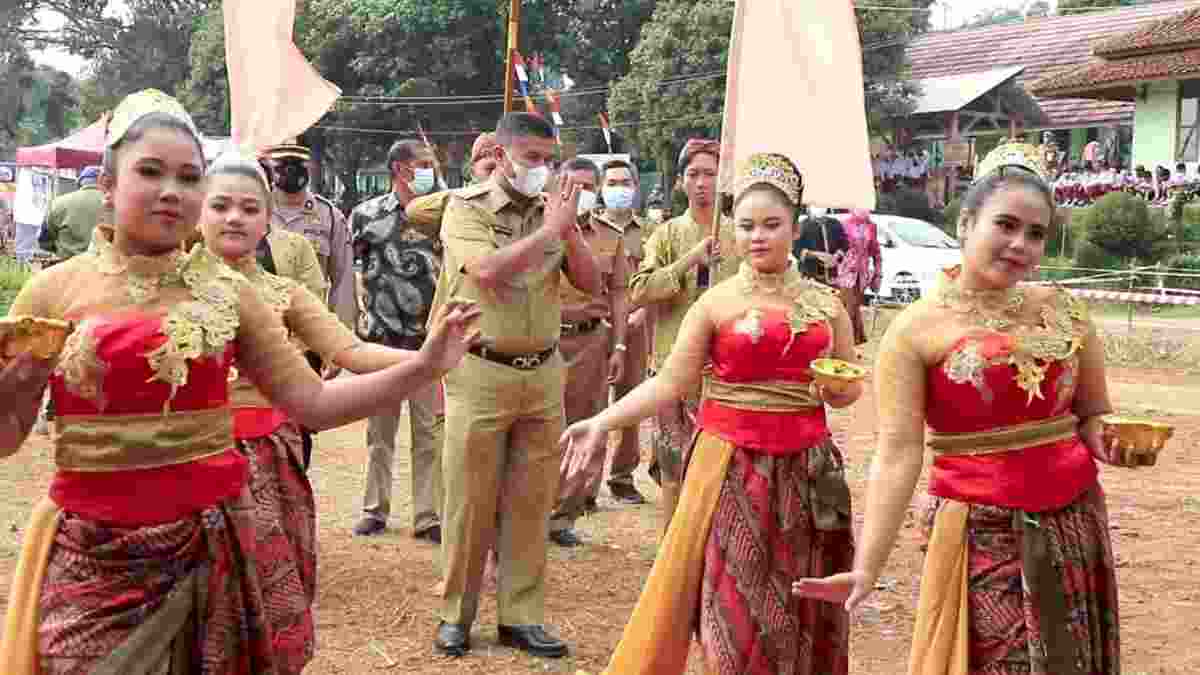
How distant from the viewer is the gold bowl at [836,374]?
423cm

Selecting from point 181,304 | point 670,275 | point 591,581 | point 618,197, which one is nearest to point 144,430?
point 181,304

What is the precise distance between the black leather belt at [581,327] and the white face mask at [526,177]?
2.56 m

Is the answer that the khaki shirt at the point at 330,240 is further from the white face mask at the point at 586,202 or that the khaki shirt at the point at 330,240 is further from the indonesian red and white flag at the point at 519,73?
the white face mask at the point at 586,202

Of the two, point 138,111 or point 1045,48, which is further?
point 1045,48

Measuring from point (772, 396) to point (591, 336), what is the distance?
3.80 metres

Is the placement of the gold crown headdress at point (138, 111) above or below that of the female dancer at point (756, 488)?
above

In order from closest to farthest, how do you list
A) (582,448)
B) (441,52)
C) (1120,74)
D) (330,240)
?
(582,448) < (330,240) < (1120,74) < (441,52)

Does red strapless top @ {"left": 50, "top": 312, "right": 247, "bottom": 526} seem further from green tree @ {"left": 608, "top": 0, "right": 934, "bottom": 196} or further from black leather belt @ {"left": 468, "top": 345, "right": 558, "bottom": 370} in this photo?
green tree @ {"left": 608, "top": 0, "right": 934, "bottom": 196}

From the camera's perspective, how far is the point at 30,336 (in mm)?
2822

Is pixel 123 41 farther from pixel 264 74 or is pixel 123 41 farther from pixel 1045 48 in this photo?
pixel 264 74

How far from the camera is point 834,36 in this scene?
570 centimetres

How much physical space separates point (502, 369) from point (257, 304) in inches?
100

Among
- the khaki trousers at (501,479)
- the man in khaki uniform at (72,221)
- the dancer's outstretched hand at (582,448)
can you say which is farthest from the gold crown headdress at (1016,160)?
the man in khaki uniform at (72,221)

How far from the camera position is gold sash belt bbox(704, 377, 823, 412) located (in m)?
4.91
